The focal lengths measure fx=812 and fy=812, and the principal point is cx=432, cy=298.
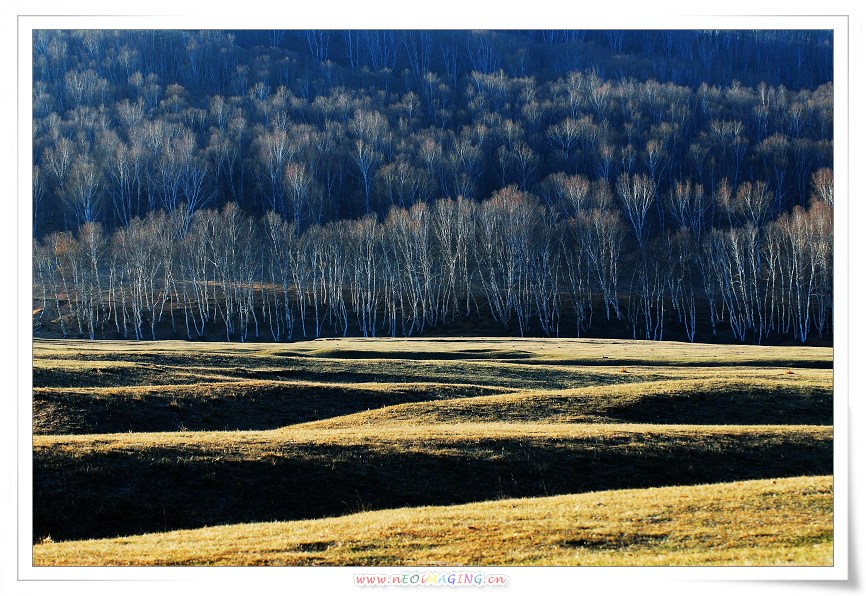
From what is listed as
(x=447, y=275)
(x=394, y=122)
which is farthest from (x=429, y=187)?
(x=394, y=122)

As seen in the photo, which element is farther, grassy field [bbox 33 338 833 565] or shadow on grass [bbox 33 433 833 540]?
shadow on grass [bbox 33 433 833 540]

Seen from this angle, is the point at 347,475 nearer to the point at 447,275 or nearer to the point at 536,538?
the point at 536,538

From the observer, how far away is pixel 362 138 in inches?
5148

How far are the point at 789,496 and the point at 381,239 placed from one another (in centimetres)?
8446

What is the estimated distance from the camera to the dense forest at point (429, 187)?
94.2 metres

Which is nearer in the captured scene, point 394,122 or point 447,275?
point 447,275

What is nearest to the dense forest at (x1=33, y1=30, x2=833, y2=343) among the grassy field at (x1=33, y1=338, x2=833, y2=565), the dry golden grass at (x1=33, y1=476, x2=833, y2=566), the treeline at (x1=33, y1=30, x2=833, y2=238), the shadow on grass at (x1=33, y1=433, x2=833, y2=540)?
the treeline at (x1=33, y1=30, x2=833, y2=238)

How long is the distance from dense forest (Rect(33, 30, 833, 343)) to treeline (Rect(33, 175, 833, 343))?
1.37 feet

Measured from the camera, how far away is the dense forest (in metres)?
94.2

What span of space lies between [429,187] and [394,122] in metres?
28.0

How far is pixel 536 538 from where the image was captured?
18.3 m

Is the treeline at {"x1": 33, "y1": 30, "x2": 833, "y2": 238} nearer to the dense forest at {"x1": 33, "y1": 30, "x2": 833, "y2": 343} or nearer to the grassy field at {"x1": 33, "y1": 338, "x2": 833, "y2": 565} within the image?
the dense forest at {"x1": 33, "y1": 30, "x2": 833, "y2": 343}
